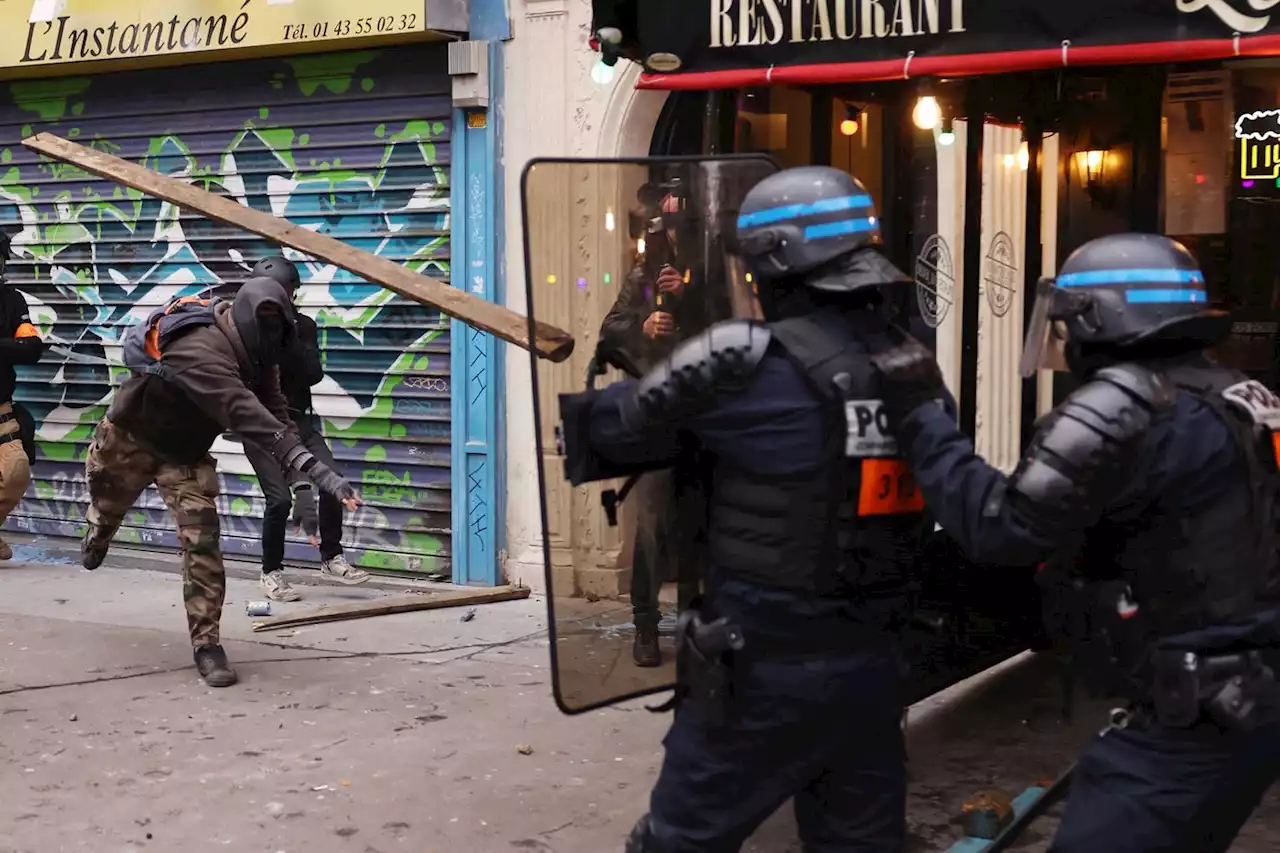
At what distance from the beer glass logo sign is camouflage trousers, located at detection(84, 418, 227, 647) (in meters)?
4.61

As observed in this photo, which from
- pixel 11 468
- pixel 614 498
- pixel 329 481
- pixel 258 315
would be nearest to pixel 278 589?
pixel 11 468

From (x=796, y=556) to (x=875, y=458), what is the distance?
24 cm

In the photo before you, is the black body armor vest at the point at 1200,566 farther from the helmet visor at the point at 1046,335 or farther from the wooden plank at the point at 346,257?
the wooden plank at the point at 346,257

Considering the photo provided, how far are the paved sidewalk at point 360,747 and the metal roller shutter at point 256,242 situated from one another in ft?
5.07

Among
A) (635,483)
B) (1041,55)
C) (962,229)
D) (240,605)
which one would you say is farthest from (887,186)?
(240,605)

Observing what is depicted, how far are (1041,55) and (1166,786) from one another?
9.43 ft

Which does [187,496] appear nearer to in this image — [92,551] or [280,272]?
[92,551]

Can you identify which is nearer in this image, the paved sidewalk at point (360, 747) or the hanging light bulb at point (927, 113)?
the paved sidewalk at point (360, 747)

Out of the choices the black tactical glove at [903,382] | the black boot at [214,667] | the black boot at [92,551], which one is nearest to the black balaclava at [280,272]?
the black boot at [92,551]

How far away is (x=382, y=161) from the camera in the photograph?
333 inches

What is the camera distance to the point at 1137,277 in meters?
2.83

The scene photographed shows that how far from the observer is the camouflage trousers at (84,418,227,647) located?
20.2 feet

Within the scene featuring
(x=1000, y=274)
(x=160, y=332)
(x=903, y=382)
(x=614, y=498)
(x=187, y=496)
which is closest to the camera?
(x=903, y=382)

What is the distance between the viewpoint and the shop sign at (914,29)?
15.5 ft
